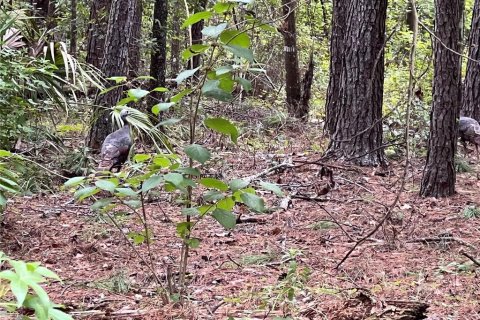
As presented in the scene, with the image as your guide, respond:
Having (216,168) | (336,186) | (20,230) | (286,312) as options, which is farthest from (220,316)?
(216,168)

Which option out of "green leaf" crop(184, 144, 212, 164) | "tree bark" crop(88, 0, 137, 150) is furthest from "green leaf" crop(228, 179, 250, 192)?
"tree bark" crop(88, 0, 137, 150)

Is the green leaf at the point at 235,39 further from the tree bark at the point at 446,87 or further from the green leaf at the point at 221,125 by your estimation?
the tree bark at the point at 446,87

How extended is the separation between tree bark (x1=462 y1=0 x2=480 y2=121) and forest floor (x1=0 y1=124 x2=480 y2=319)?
10.3 feet

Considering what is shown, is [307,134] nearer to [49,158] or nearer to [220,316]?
[49,158]

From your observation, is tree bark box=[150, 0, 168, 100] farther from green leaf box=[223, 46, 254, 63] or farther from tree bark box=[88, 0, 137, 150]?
green leaf box=[223, 46, 254, 63]

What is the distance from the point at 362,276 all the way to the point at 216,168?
376 centimetres

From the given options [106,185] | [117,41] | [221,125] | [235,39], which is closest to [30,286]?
[106,185]

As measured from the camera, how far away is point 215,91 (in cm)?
244

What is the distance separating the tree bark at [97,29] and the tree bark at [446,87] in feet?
16.5

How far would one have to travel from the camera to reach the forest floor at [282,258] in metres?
2.95

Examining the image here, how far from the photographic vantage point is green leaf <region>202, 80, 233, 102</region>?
2416 mm

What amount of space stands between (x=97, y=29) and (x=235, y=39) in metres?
6.92

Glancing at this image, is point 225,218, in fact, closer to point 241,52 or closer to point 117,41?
point 241,52

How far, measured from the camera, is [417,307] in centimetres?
276
